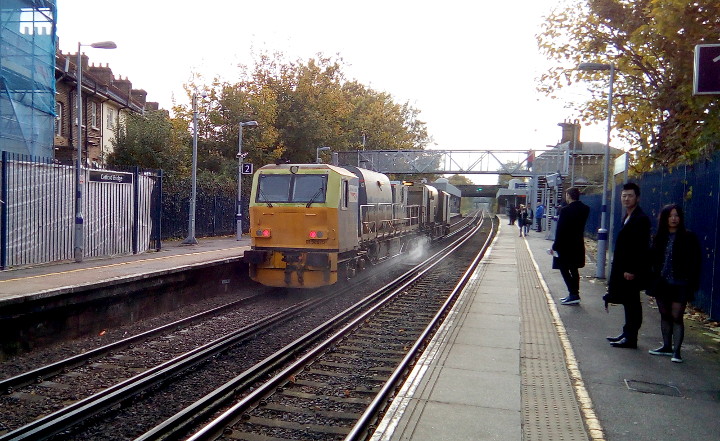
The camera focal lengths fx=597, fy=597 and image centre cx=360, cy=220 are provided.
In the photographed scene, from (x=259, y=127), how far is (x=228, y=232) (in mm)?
5815

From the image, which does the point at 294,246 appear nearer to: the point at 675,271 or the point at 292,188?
the point at 292,188

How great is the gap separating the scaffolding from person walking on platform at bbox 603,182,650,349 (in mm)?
16570

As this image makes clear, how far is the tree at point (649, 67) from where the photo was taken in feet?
35.1

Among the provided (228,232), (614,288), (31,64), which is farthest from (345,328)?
(228,232)

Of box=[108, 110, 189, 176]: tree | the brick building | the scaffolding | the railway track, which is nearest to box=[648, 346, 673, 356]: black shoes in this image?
the railway track

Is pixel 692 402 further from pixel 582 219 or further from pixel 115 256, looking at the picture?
pixel 115 256

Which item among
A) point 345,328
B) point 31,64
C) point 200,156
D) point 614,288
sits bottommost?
point 345,328

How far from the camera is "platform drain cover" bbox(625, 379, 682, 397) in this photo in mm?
6090

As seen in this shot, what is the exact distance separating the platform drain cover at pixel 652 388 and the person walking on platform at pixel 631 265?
1.43 metres

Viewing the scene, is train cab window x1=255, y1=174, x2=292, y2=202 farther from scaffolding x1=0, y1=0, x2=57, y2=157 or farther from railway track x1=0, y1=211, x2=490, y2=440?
scaffolding x1=0, y1=0, x2=57, y2=157

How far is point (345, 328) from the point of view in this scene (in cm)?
963

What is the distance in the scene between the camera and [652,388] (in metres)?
6.24

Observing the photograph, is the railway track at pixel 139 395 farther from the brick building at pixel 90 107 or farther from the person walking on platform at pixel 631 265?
the brick building at pixel 90 107

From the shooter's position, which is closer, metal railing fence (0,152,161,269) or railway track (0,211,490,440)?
railway track (0,211,490,440)
